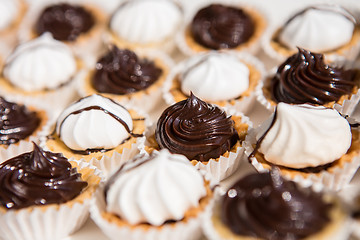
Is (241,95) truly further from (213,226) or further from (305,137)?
(213,226)

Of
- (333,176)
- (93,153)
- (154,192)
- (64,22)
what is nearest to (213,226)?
(154,192)

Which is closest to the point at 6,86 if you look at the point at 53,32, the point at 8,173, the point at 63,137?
the point at 53,32

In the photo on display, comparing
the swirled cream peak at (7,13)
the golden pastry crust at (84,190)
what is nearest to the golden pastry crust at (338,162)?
the golden pastry crust at (84,190)

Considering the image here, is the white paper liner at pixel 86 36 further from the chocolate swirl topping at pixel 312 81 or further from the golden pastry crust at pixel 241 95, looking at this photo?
the chocolate swirl topping at pixel 312 81

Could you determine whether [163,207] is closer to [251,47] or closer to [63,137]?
[63,137]

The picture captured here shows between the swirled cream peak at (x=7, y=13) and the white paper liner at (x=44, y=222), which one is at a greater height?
the swirled cream peak at (x=7, y=13)

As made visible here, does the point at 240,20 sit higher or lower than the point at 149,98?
higher

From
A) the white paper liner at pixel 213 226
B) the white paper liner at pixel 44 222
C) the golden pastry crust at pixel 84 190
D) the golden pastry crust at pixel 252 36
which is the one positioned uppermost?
the white paper liner at pixel 213 226
